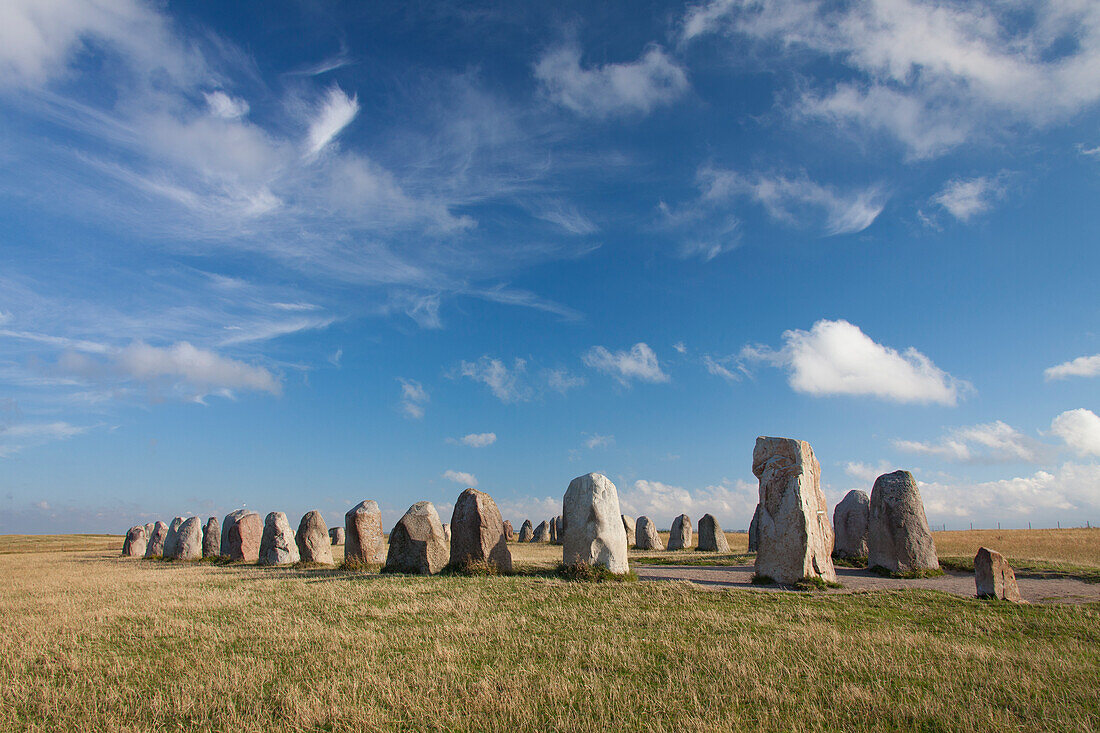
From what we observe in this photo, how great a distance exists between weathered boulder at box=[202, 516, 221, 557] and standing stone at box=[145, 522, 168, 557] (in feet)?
10.4

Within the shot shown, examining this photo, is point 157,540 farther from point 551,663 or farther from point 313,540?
point 551,663

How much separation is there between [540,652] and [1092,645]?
22.8 ft

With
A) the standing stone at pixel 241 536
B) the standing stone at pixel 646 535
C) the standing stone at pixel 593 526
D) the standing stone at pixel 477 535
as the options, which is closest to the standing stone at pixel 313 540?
the standing stone at pixel 241 536

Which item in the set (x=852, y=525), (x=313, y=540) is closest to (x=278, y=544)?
(x=313, y=540)

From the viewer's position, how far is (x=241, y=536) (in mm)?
23406

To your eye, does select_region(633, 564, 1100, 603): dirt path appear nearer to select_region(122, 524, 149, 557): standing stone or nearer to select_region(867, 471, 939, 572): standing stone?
select_region(867, 471, 939, 572): standing stone

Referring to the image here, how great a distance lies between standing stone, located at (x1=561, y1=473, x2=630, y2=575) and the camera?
1456 centimetres

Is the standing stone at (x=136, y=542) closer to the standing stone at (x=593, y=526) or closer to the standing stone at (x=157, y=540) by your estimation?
the standing stone at (x=157, y=540)

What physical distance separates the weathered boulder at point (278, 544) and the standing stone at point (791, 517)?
16.0 m

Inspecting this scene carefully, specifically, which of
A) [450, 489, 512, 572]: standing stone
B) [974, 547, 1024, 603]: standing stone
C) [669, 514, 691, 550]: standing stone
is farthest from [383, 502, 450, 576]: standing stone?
[669, 514, 691, 550]: standing stone

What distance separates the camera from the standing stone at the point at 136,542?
1174 inches

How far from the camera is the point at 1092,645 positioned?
763 centimetres

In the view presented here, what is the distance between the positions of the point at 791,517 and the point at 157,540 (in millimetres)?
29221

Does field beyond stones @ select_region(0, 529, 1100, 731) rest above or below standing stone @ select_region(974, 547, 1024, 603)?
below
